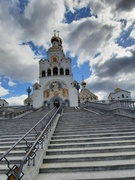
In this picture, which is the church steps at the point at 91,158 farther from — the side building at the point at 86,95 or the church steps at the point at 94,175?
the side building at the point at 86,95

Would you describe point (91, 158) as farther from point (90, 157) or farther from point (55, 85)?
point (55, 85)

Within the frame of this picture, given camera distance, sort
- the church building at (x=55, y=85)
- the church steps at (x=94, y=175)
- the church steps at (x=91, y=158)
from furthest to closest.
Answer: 1. the church building at (x=55, y=85)
2. the church steps at (x=91, y=158)
3. the church steps at (x=94, y=175)

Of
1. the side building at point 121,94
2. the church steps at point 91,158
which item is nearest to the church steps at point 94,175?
the church steps at point 91,158

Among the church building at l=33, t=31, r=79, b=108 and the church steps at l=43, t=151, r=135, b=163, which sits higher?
the church building at l=33, t=31, r=79, b=108

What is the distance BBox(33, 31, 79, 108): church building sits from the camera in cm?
3447

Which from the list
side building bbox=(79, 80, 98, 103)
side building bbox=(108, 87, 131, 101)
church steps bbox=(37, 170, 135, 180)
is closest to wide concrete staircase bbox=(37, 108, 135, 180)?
church steps bbox=(37, 170, 135, 180)

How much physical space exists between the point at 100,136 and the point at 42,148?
2.71 meters

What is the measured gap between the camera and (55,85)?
3566 centimetres

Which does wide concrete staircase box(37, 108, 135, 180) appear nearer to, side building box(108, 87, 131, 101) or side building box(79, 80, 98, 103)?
side building box(79, 80, 98, 103)

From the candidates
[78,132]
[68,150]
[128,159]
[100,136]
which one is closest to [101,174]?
[128,159]

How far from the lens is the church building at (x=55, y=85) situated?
34469 millimetres

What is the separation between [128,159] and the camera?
446 centimetres

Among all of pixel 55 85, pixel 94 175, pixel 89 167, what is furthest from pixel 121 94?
pixel 94 175

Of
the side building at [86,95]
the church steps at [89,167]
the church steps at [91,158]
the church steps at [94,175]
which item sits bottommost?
the church steps at [94,175]
